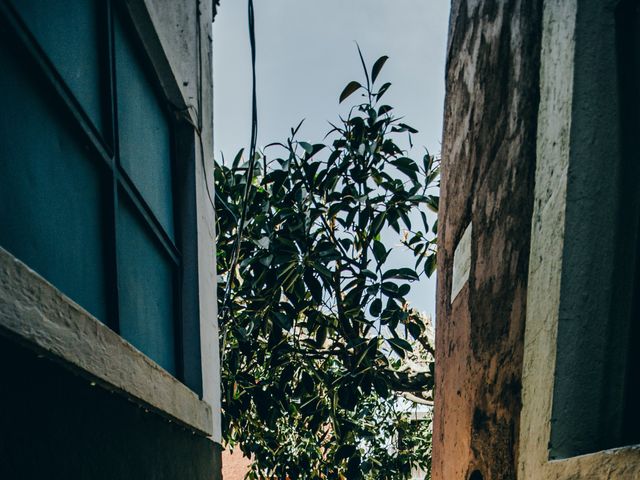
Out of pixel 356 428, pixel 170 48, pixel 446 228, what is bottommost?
pixel 356 428

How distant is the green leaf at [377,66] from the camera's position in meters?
4.57

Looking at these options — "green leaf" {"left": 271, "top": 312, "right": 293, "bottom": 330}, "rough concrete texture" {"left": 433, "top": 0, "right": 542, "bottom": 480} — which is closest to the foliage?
"green leaf" {"left": 271, "top": 312, "right": 293, "bottom": 330}

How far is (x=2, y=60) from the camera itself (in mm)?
1353

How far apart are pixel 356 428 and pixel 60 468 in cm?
431

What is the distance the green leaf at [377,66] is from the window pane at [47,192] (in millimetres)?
3066

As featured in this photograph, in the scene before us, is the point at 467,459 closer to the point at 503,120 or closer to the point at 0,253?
the point at 503,120

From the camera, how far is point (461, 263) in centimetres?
245

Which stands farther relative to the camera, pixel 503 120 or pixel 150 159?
pixel 150 159

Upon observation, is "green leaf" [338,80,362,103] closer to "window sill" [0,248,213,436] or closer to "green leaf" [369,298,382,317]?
"green leaf" [369,298,382,317]

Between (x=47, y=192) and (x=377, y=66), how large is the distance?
3.47 m

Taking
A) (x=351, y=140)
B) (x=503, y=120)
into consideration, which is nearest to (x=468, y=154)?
(x=503, y=120)

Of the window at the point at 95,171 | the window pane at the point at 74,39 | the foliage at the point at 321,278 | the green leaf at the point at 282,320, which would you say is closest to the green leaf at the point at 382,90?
the foliage at the point at 321,278

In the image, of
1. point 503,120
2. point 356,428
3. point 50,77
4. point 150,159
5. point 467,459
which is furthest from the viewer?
point 356,428

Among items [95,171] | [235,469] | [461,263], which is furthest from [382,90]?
[235,469]
